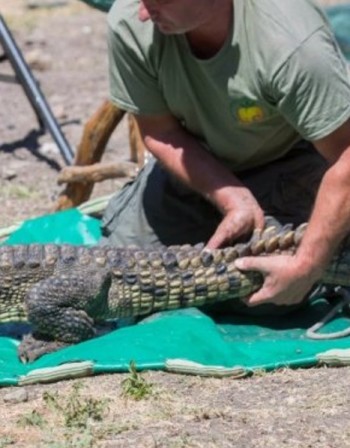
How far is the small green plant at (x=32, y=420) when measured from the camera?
14.1 feet

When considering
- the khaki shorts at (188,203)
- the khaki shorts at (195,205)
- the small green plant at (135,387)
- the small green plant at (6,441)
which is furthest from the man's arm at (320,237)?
the small green plant at (6,441)

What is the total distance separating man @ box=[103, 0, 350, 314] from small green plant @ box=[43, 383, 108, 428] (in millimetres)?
983

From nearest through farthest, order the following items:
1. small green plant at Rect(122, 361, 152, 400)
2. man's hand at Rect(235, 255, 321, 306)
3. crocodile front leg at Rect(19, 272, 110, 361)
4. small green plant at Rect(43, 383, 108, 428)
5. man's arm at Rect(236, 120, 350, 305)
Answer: small green plant at Rect(43, 383, 108, 428), small green plant at Rect(122, 361, 152, 400), man's arm at Rect(236, 120, 350, 305), man's hand at Rect(235, 255, 321, 306), crocodile front leg at Rect(19, 272, 110, 361)

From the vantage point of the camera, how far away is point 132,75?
5.34m

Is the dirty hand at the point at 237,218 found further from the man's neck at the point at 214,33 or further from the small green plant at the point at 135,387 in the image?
the small green plant at the point at 135,387

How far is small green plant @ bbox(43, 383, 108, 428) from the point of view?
4.27 metres

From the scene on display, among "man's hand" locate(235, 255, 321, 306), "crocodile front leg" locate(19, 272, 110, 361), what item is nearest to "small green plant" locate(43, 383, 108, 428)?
"crocodile front leg" locate(19, 272, 110, 361)

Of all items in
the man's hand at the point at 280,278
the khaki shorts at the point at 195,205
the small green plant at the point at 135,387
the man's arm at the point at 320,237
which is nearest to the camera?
the small green plant at the point at 135,387

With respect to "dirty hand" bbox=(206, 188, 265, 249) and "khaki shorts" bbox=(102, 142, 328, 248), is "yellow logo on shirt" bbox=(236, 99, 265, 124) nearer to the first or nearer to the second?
"dirty hand" bbox=(206, 188, 265, 249)

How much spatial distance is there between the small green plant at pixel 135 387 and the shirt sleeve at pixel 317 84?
3.47 ft

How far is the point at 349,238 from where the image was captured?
523cm

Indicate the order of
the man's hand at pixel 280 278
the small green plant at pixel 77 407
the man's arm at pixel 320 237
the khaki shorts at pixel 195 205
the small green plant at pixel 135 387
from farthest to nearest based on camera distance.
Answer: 1. the khaki shorts at pixel 195 205
2. the man's hand at pixel 280 278
3. the man's arm at pixel 320 237
4. the small green plant at pixel 135 387
5. the small green plant at pixel 77 407

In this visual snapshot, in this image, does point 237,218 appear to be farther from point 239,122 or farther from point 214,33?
point 214,33

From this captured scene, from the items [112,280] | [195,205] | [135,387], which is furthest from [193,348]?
[195,205]
